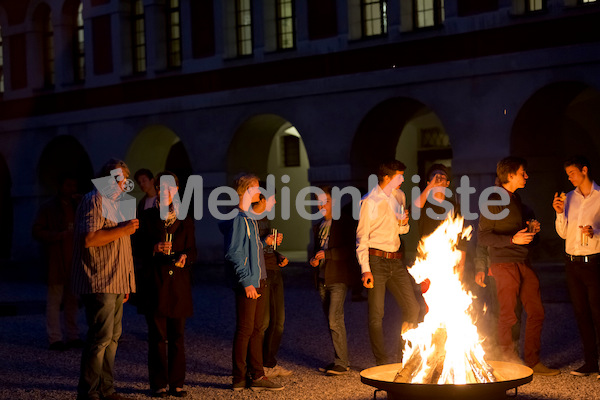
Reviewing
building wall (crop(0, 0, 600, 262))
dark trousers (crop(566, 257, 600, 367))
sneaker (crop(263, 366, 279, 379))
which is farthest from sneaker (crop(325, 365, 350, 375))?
building wall (crop(0, 0, 600, 262))

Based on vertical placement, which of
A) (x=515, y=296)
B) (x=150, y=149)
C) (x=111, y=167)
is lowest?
(x=515, y=296)

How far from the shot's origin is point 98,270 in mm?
7512

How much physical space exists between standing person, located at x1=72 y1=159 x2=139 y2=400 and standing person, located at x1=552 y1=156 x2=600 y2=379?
3.80 meters

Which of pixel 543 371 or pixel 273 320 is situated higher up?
pixel 273 320

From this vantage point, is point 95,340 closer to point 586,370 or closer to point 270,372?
point 270,372

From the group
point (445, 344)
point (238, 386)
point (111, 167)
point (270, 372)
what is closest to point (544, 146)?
point (270, 372)

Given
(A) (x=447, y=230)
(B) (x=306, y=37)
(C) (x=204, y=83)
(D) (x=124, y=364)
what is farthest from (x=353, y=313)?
(C) (x=204, y=83)

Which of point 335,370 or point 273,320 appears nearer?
point 335,370

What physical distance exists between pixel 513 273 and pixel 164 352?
3135 mm

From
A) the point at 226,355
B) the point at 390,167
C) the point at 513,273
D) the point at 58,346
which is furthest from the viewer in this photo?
the point at 58,346

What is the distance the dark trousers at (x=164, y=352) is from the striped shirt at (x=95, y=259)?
633mm

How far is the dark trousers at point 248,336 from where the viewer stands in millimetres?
8242

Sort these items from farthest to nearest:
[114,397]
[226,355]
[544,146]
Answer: [544,146], [226,355], [114,397]

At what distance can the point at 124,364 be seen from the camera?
987 centimetres
